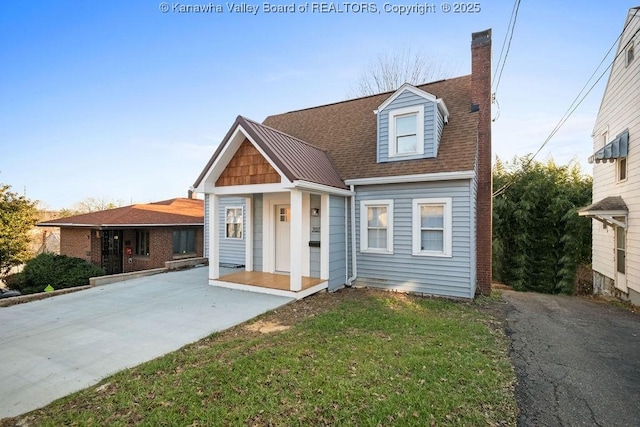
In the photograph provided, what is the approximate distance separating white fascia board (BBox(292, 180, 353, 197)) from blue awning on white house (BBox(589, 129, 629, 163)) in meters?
7.64

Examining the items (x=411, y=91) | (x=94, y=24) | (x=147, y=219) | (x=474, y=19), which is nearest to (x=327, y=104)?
(x=411, y=91)

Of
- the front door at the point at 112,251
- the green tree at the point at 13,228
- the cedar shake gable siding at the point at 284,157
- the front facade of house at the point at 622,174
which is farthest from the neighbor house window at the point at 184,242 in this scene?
the front facade of house at the point at 622,174

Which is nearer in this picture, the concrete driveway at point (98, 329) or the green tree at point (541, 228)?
the concrete driveway at point (98, 329)

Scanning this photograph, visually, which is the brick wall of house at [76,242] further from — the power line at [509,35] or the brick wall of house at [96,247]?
the power line at [509,35]

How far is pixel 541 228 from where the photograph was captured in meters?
14.3

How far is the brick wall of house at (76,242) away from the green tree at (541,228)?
2076cm

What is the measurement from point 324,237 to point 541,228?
11.6m

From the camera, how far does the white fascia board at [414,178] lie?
782 cm

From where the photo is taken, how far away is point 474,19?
30.4 ft

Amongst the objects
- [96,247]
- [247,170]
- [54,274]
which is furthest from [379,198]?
[96,247]

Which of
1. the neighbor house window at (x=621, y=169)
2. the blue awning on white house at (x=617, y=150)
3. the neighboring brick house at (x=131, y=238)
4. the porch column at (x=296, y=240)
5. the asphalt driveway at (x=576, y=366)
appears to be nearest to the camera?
the asphalt driveway at (x=576, y=366)

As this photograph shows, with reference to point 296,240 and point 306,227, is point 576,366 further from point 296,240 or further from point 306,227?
point 306,227

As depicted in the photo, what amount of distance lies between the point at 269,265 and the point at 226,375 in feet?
20.5

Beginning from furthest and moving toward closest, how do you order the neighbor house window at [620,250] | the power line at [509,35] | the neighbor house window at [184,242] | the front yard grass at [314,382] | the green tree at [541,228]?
the neighbor house window at [184,242], the green tree at [541,228], the neighbor house window at [620,250], the power line at [509,35], the front yard grass at [314,382]
